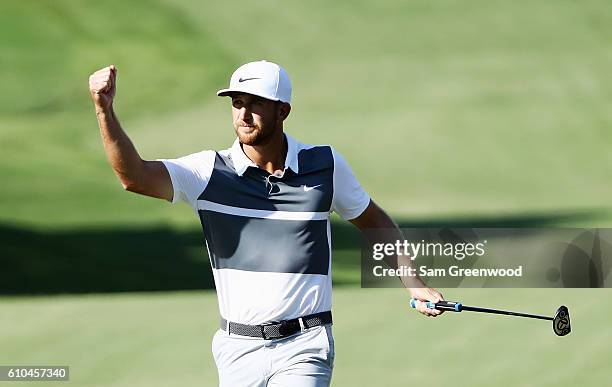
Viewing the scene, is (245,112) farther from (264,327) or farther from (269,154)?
(264,327)

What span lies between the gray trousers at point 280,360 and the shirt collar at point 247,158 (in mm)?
855

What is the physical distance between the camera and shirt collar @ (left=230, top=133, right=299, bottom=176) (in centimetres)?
768

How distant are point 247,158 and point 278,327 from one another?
0.91m

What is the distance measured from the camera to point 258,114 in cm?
765

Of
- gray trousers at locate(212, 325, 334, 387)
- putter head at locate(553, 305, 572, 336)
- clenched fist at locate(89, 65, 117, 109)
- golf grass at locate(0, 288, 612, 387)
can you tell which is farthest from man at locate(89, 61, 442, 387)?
golf grass at locate(0, 288, 612, 387)

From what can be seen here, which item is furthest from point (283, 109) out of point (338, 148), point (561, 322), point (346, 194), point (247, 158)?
point (338, 148)

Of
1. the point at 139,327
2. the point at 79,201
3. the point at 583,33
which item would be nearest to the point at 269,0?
the point at 583,33

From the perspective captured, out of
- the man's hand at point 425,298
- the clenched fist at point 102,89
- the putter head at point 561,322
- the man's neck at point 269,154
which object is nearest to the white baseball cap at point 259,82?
the man's neck at point 269,154

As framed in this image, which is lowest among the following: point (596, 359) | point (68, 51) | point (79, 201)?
point (596, 359)

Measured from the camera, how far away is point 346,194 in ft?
26.1

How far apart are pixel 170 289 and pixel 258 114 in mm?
7154

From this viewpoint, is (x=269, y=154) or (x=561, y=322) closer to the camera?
(x=269, y=154)

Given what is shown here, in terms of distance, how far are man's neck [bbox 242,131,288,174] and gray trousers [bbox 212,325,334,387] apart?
887mm

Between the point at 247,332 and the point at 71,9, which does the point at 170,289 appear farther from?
the point at 71,9
